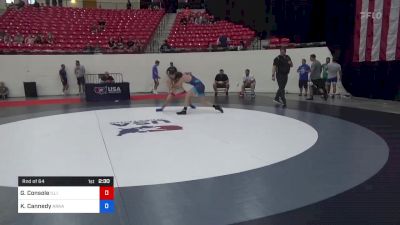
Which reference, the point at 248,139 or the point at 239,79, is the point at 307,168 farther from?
the point at 239,79

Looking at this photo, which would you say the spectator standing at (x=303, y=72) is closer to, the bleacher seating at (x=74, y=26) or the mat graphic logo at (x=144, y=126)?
the mat graphic logo at (x=144, y=126)

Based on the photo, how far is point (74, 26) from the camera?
16812mm

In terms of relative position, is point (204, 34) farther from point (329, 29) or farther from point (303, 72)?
point (303, 72)

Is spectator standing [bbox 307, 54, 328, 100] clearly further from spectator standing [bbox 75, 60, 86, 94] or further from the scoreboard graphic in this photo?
the scoreboard graphic

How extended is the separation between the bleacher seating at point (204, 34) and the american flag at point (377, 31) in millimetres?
5261

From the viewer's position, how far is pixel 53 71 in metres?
13.6

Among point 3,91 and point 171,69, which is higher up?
point 171,69

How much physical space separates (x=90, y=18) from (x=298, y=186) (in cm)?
1719

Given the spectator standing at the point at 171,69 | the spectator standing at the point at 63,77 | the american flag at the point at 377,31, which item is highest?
the american flag at the point at 377,31

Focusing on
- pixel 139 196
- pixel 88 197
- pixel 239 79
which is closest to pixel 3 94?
pixel 239 79

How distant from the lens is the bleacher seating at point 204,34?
1526 centimetres

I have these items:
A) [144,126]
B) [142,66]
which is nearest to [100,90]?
[142,66]

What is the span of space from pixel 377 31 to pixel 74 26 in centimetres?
1340

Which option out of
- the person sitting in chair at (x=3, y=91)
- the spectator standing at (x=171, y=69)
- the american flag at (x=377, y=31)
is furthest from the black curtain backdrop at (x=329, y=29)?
the person sitting in chair at (x=3, y=91)
